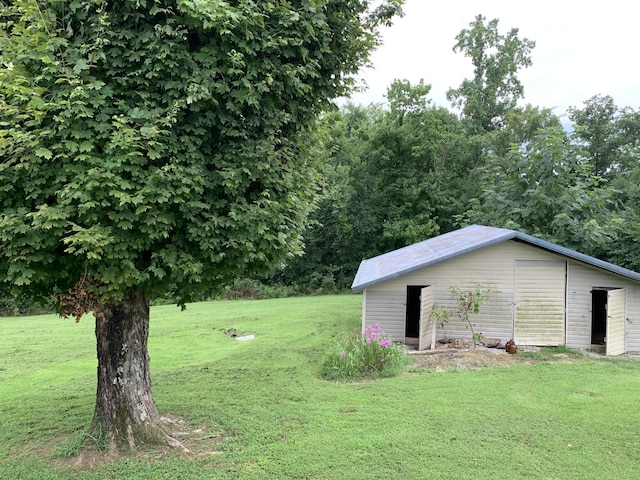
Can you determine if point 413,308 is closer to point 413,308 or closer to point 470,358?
point 413,308

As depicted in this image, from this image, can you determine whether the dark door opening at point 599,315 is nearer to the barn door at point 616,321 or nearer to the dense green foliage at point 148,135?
the barn door at point 616,321

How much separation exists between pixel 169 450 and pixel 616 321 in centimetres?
1118

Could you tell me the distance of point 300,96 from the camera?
17.0 feet

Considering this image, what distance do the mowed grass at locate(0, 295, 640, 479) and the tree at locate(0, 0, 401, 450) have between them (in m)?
1.38

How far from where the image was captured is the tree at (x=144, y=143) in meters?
3.91

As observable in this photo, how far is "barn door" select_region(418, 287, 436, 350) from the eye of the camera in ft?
37.5

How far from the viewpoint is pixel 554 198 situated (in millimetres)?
17188

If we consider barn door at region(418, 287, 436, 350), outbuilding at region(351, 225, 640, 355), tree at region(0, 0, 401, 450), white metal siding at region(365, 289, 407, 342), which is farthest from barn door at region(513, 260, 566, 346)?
tree at region(0, 0, 401, 450)

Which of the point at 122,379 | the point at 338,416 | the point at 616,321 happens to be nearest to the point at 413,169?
the point at 616,321

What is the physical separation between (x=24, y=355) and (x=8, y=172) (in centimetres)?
931

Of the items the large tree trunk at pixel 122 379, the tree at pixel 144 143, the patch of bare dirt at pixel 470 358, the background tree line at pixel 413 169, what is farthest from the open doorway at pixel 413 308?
the background tree line at pixel 413 169

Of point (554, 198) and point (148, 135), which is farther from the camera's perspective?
point (554, 198)

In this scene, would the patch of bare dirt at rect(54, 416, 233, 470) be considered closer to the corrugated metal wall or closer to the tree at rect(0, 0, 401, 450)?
the tree at rect(0, 0, 401, 450)

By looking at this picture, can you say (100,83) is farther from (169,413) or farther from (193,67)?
(169,413)
